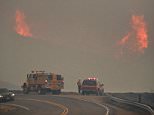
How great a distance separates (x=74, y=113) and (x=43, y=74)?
1160 inches

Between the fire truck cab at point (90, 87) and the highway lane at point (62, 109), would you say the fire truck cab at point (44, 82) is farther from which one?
the highway lane at point (62, 109)

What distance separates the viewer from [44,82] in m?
61.5

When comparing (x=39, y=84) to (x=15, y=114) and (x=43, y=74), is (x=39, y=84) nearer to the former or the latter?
(x=43, y=74)

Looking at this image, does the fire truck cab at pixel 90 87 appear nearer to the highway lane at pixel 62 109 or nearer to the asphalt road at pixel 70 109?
the asphalt road at pixel 70 109

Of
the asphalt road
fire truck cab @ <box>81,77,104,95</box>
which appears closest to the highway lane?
the asphalt road

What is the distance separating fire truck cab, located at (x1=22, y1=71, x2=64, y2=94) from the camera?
6150cm

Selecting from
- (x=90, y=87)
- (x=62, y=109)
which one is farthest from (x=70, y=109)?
(x=90, y=87)

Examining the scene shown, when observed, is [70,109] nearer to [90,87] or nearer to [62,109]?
[62,109]

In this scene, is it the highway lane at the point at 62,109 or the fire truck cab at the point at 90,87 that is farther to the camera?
the fire truck cab at the point at 90,87

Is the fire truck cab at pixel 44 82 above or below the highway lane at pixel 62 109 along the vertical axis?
above

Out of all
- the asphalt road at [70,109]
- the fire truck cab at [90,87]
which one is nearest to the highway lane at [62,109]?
the asphalt road at [70,109]

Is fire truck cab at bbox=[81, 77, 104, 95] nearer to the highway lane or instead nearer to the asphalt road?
the asphalt road

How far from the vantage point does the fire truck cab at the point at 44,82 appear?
6150 cm

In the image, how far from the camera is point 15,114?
34.5 meters
